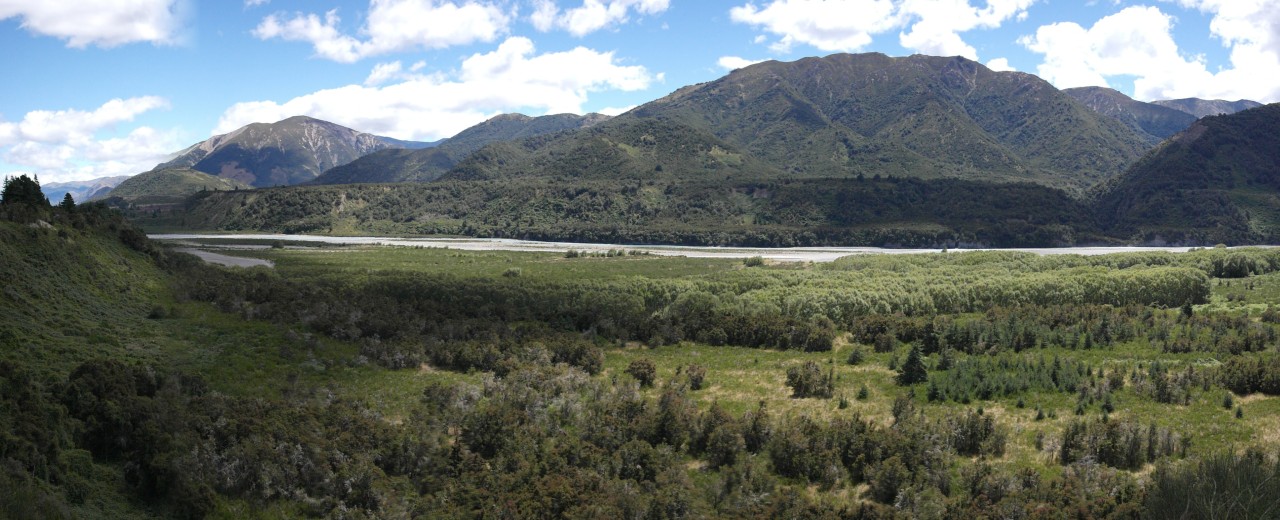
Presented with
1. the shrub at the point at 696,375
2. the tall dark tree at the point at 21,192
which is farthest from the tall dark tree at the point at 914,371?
the tall dark tree at the point at 21,192

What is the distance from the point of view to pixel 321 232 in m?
189

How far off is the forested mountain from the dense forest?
12125cm

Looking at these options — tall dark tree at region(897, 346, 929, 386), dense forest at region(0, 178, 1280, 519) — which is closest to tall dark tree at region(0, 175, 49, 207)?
dense forest at region(0, 178, 1280, 519)

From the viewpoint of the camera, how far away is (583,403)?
3609cm

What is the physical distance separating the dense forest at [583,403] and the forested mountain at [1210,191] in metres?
121

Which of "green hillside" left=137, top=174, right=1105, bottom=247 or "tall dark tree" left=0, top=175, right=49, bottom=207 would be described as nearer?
"tall dark tree" left=0, top=175, right=49, bottom=207

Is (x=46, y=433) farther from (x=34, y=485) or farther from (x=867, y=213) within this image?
(x=867, y=213)

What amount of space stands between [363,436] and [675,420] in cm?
1356

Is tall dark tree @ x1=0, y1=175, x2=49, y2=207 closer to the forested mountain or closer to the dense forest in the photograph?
the dense forest

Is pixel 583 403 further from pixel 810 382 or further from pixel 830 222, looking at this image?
pixel 830 222

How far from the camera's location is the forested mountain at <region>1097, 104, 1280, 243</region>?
153625 mm

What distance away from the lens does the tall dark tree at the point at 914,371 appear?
1556 inches

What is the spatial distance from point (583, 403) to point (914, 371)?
61.6 ft

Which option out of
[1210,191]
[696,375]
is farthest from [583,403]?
[1210,191]
